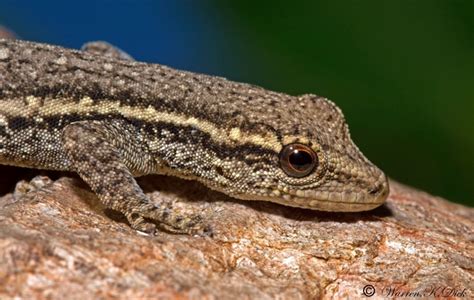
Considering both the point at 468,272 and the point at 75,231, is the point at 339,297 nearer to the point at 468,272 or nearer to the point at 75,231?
the point at 468,272

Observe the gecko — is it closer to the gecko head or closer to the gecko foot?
the gecko head

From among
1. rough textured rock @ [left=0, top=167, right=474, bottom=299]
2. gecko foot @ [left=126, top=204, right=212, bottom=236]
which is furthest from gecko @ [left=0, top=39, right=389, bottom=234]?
gecko foot @ [left=126, top=204, right=212, bottom=236]

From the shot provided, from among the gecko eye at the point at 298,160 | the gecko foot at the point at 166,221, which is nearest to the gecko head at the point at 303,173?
the gecko eye at the point at 298,160

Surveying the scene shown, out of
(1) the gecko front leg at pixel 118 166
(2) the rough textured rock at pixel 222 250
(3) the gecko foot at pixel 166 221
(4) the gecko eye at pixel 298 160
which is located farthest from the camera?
(4) the gecko eye at pixel 298 160

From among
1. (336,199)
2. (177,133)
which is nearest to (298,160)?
(336,199)

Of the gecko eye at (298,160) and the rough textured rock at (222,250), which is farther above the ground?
the gecko eye at (298,160)

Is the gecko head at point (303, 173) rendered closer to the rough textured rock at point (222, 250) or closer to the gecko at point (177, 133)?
the gecko at point (177, 133)

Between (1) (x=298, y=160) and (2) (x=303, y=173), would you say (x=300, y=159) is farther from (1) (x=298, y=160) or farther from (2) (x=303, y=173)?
(2) (x=303, y=173)
